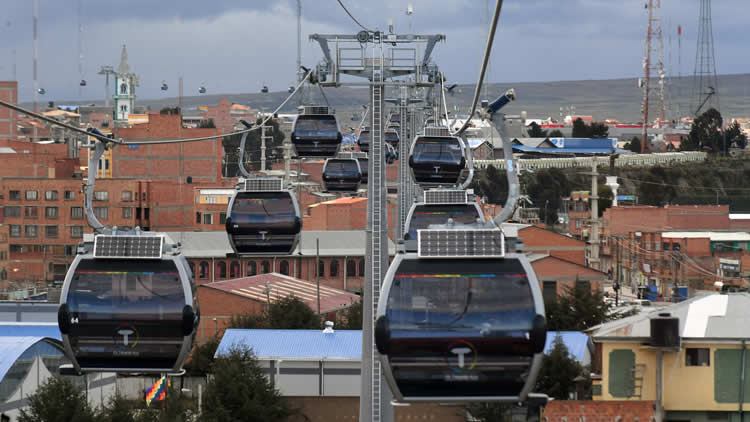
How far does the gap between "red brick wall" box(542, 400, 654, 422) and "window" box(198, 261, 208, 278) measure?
5739 centimetres

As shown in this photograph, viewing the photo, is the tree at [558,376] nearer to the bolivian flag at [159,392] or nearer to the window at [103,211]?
the bolivian flag at [159,392]

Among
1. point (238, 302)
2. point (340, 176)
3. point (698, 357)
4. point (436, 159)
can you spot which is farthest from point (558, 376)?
point (238, 302)

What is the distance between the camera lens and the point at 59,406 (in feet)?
101

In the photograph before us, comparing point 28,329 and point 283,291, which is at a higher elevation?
point 28,329

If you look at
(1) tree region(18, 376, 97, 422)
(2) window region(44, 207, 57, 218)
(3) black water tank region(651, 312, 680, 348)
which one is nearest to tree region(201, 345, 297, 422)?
(1) tree region(18, 376, 97, 422)

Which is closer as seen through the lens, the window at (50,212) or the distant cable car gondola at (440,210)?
the distant cable car gondola at (440,210)

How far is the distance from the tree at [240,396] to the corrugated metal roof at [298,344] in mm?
2766

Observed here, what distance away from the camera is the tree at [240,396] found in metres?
35.3

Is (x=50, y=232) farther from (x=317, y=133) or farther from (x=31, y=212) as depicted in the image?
(x=317, y=133)

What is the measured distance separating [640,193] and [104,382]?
14393 centimetres

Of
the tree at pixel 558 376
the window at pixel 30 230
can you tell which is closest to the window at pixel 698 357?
the tree at pixel 558 376

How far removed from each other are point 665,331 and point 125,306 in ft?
47.6

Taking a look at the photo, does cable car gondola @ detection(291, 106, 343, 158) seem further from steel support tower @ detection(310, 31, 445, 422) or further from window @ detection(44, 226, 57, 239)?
window @ detection(44, 226, 57, 239)

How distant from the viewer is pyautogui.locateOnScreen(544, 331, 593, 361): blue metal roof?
39781 mm
